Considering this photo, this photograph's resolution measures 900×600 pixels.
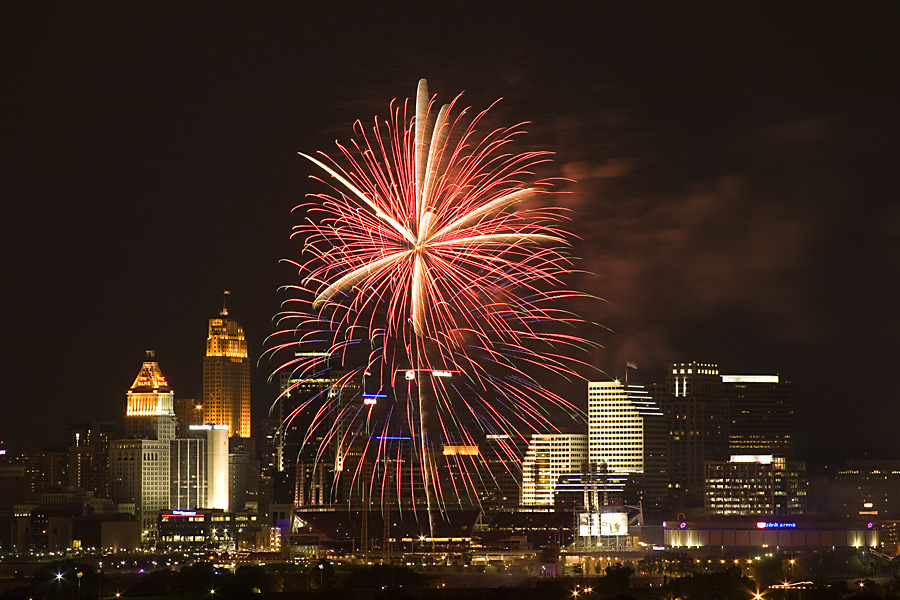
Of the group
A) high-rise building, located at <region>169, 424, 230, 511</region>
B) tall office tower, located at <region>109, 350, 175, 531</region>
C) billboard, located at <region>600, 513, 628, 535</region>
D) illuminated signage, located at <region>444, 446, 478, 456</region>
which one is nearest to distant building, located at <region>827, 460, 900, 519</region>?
billboard, located at <region>600, 513, 628, 535</region>

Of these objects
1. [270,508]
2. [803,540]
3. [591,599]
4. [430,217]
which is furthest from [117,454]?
[430,217]

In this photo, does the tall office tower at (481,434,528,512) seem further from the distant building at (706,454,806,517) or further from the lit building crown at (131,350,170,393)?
the lit building crown at (131,350,170,393)

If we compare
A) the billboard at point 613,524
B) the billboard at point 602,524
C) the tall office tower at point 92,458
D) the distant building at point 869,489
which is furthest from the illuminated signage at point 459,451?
the distant building at point 869,489

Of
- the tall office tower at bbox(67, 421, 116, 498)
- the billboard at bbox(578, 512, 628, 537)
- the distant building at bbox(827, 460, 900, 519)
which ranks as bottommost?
the billboard at bbox(578, 512, 628, 537)

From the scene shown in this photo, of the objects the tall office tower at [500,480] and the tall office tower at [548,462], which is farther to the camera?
the tall office tower at [548,462]

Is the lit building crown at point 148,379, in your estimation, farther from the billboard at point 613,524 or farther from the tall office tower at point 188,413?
the billboard at point 613,524

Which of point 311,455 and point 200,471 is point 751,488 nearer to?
point 311,455

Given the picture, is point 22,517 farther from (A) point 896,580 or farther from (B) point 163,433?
(A) point 896,580
